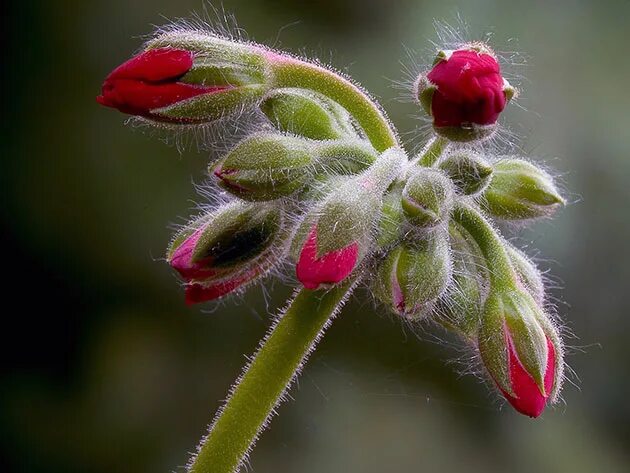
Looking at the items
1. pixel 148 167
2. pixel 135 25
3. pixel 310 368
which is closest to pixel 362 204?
pixel 310 368

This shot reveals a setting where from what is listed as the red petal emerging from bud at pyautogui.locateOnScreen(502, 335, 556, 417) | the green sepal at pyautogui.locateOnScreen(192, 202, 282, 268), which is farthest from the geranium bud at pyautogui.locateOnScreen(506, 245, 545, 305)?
the green sepal at pyautogui.locateOnScreen(192, 202, 282, 268)

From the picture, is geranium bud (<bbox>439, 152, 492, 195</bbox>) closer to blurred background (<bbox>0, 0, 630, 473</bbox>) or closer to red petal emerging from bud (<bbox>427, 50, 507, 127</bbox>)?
red petal emerging from bud (<bbox>427, 50, 507, 127</bbox>)

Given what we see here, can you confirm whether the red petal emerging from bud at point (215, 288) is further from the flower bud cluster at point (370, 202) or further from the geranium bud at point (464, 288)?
the geranium bud at point (464, 288)

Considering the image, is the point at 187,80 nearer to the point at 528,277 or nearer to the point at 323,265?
the point at 323,265

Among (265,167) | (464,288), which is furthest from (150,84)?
(464,288)

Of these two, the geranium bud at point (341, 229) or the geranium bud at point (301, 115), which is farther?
the geranium bud at point (301, 115)

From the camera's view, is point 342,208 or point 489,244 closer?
point 342,208

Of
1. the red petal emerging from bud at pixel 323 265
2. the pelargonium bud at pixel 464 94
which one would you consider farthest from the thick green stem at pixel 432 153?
the red petal emerging from bud at pixel 323 265
